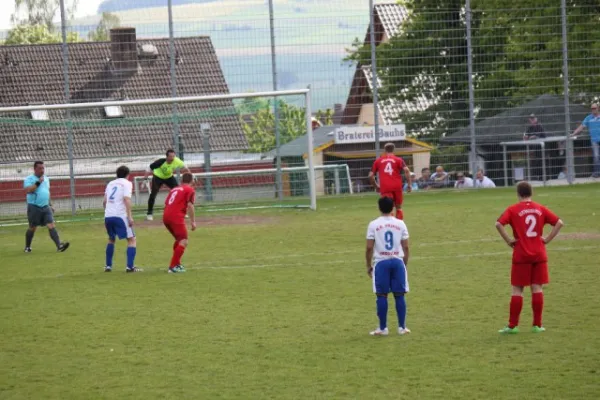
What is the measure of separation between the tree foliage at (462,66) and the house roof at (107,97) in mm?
4425

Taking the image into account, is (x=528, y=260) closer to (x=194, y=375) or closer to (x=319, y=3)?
(x=194, y=375)

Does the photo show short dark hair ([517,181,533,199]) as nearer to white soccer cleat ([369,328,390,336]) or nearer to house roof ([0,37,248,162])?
white soccer cleat ([369,328,390,336])

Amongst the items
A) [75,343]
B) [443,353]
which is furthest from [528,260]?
[75,343]

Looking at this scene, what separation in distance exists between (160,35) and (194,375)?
2051 cm

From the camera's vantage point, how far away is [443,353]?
10266mm

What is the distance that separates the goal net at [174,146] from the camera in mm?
27328

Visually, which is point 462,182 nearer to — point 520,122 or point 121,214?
point 520,122

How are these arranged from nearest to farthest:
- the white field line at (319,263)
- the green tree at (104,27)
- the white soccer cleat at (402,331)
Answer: the white soccer cleat at (402,331) → the white field line at (319,263) → the green tree at (104,27)

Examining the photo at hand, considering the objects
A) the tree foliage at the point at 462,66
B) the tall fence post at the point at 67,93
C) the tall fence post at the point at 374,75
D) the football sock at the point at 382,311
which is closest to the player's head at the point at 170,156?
the tall fence post at the point at 67,93

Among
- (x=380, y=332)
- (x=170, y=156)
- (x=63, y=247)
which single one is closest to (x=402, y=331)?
(x=380, y=332)

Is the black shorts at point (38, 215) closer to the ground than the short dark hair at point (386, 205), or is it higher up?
closer to the ground

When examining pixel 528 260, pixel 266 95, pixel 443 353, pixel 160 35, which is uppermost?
pixel 160 35

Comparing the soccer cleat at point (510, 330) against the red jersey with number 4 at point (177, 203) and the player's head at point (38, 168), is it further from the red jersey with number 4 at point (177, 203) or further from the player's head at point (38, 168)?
the player's head at point (38, 168)

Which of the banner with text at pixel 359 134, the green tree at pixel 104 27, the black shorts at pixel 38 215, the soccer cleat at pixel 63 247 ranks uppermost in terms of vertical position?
the green tree at pixel 104 27
